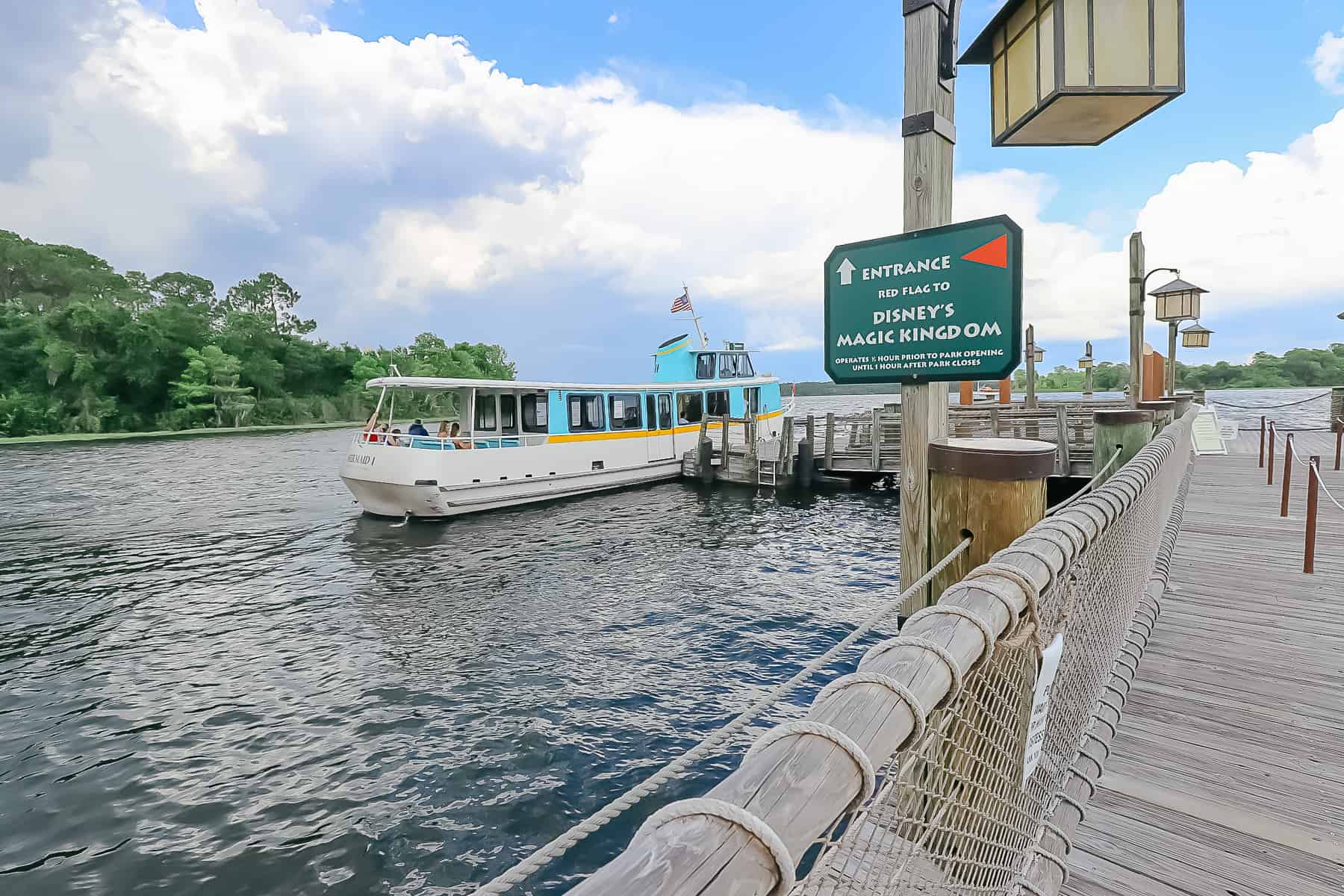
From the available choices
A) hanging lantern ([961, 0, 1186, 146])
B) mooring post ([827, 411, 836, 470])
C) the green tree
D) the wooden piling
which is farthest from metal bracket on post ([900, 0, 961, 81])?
the green tree

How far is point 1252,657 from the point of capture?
3.49 meters

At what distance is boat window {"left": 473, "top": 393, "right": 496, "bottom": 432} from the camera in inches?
612

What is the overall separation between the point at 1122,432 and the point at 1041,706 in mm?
5537

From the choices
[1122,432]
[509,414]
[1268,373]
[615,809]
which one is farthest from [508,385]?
[1268,373]

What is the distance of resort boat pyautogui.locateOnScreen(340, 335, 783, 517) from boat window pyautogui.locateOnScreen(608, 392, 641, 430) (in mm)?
32

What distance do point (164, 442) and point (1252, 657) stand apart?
4804 cm

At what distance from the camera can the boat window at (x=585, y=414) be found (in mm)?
16422

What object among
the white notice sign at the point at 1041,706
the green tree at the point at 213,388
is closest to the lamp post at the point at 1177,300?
the white notice sign at the point at 1041,706

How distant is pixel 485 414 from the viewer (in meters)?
15.7

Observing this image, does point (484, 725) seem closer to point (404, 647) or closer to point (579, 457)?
point (404, 647)

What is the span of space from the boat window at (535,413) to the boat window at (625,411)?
2022mm

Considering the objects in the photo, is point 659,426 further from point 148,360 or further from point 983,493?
point 148,360

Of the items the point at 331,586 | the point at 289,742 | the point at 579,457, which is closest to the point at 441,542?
the point at 331,586

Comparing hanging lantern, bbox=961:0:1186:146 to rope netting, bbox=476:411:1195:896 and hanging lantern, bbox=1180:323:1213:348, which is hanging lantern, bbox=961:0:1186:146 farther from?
hanging lantern, bbox=1180:323:1213:348
